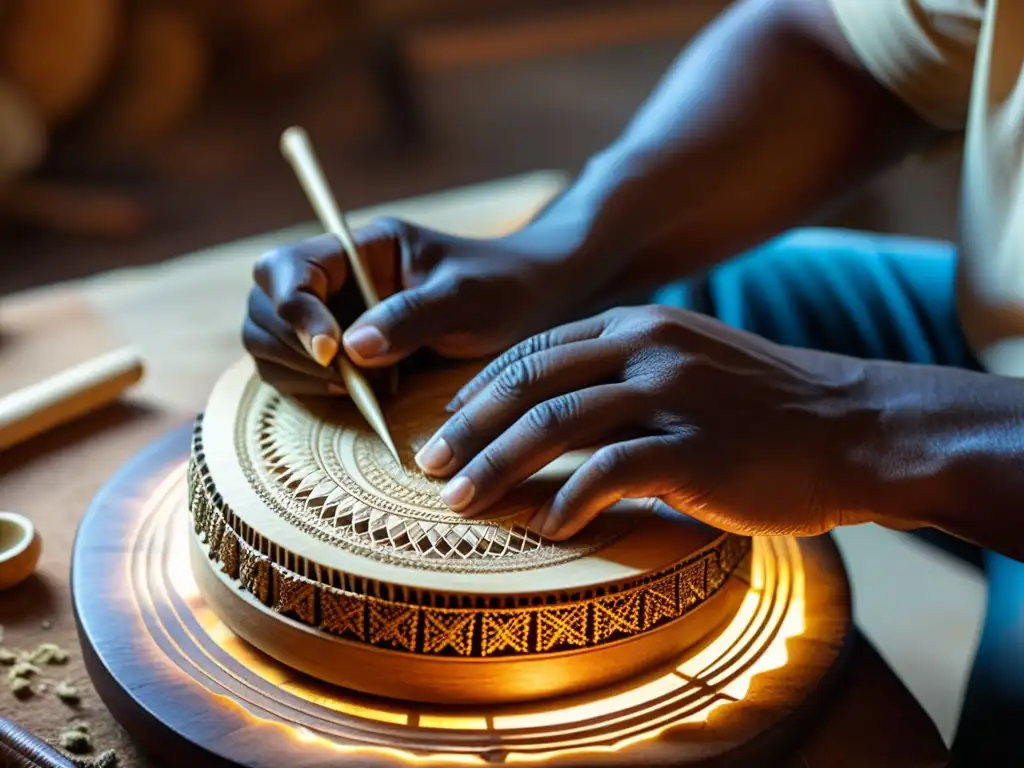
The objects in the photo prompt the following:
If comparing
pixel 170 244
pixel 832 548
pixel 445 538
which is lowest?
pixel 170 244

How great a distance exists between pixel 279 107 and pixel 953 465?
110 inches

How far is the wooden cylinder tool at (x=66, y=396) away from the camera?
108 cm


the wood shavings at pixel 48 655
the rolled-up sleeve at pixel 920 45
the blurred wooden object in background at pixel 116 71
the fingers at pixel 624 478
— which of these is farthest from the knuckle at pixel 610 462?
the blurred wooden object in background at pixel 116 71

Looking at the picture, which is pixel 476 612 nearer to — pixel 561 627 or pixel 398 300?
pixel 561 627

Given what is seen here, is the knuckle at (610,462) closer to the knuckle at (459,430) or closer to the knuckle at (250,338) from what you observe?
the knuckle at (459,430)

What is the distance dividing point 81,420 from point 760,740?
74 cm

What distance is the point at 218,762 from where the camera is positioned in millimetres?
708

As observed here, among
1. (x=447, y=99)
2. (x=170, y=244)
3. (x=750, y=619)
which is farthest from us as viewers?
(x=447, y=99)

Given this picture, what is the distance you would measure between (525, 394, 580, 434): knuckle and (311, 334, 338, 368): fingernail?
0.18m

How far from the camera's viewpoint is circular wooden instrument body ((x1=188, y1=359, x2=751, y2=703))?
72 cm

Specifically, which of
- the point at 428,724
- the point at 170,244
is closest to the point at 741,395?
the point at 428,724

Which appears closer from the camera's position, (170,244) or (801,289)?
(801,289)

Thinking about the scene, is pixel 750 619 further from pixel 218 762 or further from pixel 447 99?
pixel 447 99

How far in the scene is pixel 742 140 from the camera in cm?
112
